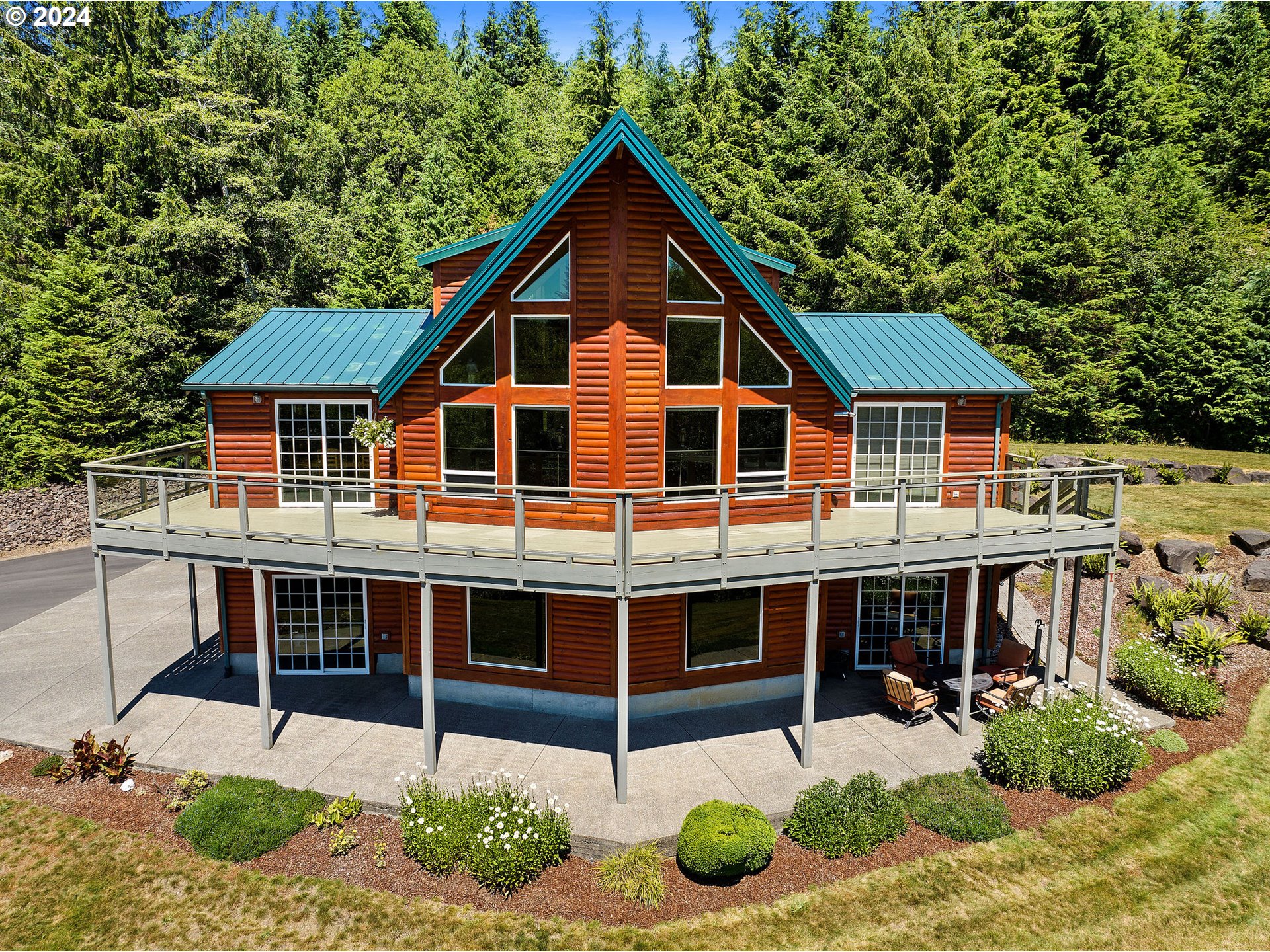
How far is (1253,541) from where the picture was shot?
18.8m

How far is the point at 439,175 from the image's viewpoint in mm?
39938

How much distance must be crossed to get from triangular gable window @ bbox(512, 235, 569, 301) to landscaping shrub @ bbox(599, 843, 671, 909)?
9.36 metres

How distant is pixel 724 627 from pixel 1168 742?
8288 millimetres

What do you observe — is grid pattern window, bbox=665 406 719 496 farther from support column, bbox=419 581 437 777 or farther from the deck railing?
support column, bbox=419 581 437 777

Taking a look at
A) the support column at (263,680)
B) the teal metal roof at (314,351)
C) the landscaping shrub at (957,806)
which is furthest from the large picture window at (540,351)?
the landscaping shrub at (957,806)

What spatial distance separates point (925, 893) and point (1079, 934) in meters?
1.80

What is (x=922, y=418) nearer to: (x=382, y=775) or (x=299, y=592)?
(x=382, y=775)

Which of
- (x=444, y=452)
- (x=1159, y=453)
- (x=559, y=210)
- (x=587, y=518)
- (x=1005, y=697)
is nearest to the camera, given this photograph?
(x=559, y=210)

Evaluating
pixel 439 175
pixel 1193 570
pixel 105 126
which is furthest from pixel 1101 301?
pixel 105 126

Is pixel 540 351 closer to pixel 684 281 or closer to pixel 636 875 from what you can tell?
pixel 684 281

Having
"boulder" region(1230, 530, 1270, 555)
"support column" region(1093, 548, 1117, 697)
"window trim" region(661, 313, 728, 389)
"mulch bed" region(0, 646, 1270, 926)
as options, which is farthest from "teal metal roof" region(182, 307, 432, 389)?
"boulder" region(1230, 530, 1270, 555)

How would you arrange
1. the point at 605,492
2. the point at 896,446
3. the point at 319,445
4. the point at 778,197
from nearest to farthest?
the point at 605,492
the point at 319,445
the point at 896,446
the point at 778,197

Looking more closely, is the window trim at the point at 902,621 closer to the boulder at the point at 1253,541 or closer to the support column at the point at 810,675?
the support column at the point at 810,675

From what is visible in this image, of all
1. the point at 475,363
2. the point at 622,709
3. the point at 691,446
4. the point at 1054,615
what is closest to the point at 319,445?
the point at 475,363
